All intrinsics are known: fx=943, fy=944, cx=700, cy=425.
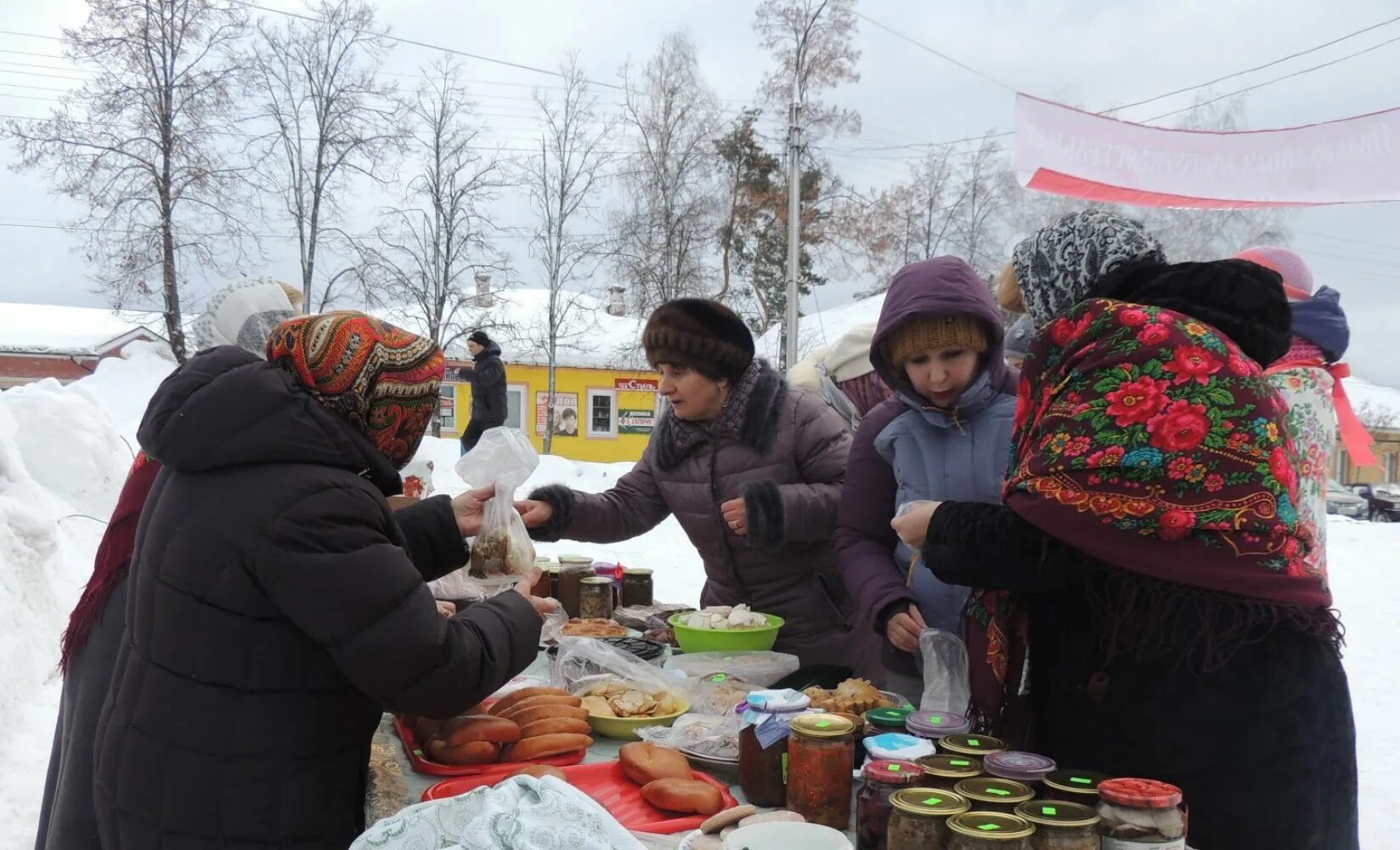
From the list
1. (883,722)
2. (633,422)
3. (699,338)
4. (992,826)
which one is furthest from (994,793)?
(633,422)

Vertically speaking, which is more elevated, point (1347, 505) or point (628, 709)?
point (628, 709)

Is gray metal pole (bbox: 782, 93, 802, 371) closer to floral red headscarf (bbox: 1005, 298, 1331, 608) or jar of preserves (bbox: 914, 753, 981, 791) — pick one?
floral red headscarf (bbox: 1005, 298, 1331, 608)

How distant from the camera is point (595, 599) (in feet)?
10.5

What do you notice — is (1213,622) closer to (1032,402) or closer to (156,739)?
(1032,402)

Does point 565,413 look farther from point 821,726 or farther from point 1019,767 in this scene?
point 1019,767

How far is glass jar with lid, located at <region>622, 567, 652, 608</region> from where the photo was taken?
354cm

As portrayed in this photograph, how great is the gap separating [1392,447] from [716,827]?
50.4m

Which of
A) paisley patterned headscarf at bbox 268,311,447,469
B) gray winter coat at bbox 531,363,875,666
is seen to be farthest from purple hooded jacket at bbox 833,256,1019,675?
paisley patterned headscarf at bbox 268,311,447,469

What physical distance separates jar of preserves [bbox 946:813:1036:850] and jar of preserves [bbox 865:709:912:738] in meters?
0.48

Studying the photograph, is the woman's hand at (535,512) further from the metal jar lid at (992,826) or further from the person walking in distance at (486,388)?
the person walking in distance at (486,388)

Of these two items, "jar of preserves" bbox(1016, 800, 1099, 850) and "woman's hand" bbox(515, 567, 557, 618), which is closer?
"jar of preserves" bbox(1016, 800, 1099, 850)

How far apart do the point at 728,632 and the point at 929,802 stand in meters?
1.38

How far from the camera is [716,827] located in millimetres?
1477

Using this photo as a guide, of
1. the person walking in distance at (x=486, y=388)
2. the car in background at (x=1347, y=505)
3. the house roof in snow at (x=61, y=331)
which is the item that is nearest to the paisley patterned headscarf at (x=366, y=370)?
the person walking in distance at (x=486, y=388)
